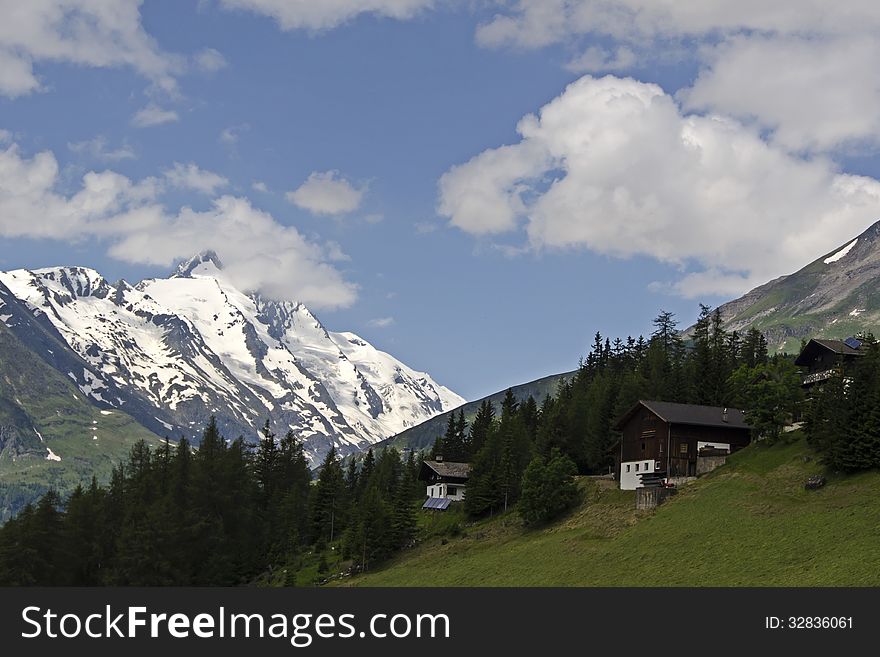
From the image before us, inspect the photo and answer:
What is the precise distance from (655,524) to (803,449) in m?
16.9

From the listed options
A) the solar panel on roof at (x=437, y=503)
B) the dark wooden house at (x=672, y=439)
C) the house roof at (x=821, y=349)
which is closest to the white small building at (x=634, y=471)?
the dark wooden house at (x=672, y=439)

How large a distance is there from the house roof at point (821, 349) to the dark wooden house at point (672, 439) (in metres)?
20.7

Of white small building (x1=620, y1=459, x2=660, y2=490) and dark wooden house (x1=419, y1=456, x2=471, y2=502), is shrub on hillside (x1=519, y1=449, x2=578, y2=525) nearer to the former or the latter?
white small building (x1=620, y1=459, x2=660, y2=490)

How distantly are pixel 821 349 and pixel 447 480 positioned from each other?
51.3 meters

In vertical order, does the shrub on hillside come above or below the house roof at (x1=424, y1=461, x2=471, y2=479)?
below

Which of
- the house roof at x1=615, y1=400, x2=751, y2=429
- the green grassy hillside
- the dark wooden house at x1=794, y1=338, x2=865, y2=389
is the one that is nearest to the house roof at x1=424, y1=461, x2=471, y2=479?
the green grassy hillside

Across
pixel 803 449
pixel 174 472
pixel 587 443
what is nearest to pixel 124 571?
pixel 174 472

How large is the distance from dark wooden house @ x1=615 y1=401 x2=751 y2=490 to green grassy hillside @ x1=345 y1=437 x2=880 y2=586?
377 centimetres

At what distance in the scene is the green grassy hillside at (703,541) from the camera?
2569 inches

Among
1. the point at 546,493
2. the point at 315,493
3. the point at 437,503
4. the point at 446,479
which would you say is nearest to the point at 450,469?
the point at 446,479

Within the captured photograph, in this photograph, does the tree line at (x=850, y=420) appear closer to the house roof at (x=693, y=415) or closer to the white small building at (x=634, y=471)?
the house roof at (x=693, y=415)

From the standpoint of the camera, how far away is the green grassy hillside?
65.2 metres

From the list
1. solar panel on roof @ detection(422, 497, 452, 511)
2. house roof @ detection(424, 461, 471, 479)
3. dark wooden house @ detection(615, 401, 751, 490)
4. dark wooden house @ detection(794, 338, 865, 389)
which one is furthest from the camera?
house roof @ detection(424, 461, 471, 479)

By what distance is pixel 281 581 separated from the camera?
111188 mm
